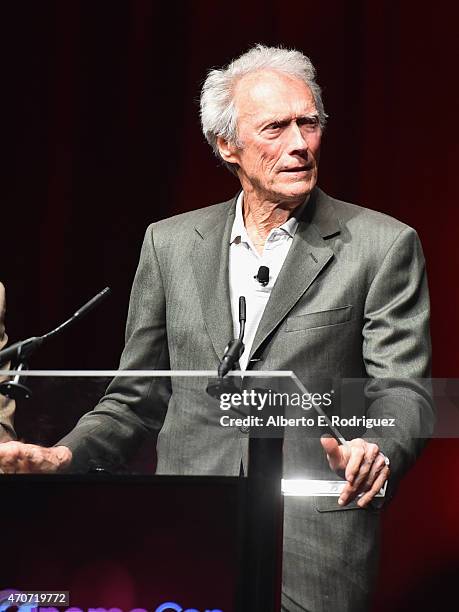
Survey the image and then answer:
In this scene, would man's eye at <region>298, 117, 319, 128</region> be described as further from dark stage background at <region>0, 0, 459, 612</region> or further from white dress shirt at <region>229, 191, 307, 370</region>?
dark stage background at <region>0, 0, 459, 612</region>

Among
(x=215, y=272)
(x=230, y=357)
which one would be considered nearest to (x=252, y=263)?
(x=215, y=272)

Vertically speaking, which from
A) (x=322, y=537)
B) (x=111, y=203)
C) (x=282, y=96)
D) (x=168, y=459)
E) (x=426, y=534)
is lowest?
(x=426, y=534)

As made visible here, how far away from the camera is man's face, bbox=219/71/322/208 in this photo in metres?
2.24

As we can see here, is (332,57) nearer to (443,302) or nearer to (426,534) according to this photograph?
(443,302)

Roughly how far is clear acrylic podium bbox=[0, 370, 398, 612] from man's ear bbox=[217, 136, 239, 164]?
0.93m

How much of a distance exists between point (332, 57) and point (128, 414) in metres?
1.96

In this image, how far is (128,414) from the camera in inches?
60.6

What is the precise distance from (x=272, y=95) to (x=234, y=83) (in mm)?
119

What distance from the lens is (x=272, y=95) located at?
7.49 feet

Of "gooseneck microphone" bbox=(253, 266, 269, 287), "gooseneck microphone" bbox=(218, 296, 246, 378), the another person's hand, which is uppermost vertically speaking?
"gooseneck microphone" bbox=(253, 266, 269, 287)

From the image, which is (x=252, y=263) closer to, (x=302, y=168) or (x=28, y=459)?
(x=302, y=168)

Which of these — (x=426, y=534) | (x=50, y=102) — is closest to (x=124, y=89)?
(x=50, y=102)

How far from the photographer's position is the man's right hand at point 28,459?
154cm

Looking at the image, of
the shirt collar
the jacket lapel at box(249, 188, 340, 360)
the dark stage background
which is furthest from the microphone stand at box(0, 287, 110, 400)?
the dark stage background
